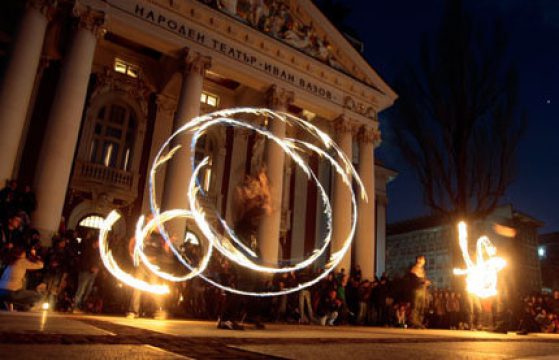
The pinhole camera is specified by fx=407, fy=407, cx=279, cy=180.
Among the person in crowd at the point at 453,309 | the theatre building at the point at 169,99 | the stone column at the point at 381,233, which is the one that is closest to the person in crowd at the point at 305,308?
the theatre building at the point at 169,99

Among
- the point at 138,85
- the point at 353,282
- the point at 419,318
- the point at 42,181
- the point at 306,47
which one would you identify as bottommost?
the point at 419,318

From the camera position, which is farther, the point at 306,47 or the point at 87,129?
the point at 306,47

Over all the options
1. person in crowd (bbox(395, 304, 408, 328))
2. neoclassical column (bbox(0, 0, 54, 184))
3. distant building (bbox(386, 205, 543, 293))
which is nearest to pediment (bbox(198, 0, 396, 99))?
neoclassical column (bbox(0, 0, 54, 184))

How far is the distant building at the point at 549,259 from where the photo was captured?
47719mm

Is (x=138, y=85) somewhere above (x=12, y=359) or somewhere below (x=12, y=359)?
above

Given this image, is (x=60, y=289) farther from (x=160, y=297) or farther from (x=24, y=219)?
(x=160, y=297)

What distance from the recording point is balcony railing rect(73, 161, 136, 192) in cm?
1891

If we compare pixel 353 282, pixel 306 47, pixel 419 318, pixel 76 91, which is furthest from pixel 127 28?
pixel 419 318

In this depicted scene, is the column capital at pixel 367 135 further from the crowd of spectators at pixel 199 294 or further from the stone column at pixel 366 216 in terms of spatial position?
the crowd of spectators at pixel 199 294

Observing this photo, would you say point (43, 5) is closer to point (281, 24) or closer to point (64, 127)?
point (64, 127)

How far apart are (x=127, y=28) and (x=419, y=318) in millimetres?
16821

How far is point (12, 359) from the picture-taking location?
2.41 m

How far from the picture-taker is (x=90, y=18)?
1550 cm

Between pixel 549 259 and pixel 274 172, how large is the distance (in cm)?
4742
